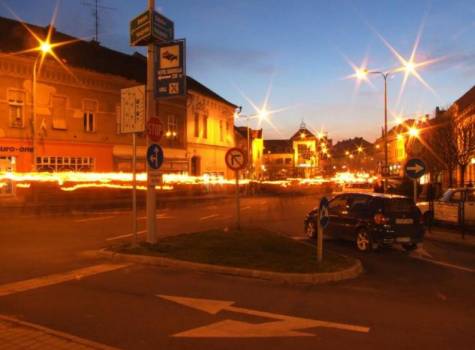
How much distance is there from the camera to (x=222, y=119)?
53.1 meters

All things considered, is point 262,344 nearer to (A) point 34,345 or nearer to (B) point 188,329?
(B) point 188,329

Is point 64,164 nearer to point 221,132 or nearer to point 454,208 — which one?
point 221,132

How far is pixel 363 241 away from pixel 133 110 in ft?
21.6

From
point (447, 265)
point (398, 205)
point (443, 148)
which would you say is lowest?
point (447, 265)

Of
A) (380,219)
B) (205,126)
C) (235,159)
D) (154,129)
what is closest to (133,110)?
(154,129)

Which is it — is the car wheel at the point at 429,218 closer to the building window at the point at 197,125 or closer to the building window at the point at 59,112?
the building window at the point at 59,112

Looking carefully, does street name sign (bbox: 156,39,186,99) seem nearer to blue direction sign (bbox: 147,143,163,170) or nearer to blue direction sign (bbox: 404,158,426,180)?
blue direction sign (bbox: 147,143,163,170)

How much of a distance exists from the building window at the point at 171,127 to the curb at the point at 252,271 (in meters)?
31.5

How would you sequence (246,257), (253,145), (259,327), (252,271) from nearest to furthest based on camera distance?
(259,327) < (252,271) < (246,257) < (253,145)

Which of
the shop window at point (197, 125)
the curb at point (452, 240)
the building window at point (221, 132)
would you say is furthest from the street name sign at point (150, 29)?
the building window at point (221, 132)

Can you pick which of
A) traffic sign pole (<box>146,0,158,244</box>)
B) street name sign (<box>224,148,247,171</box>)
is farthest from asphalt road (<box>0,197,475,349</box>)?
street name sign (<box>224,148,247,171</box>)

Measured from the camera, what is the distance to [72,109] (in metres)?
32.8

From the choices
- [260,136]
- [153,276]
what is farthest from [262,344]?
[260,136]

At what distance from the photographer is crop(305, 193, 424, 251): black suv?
13.6m
